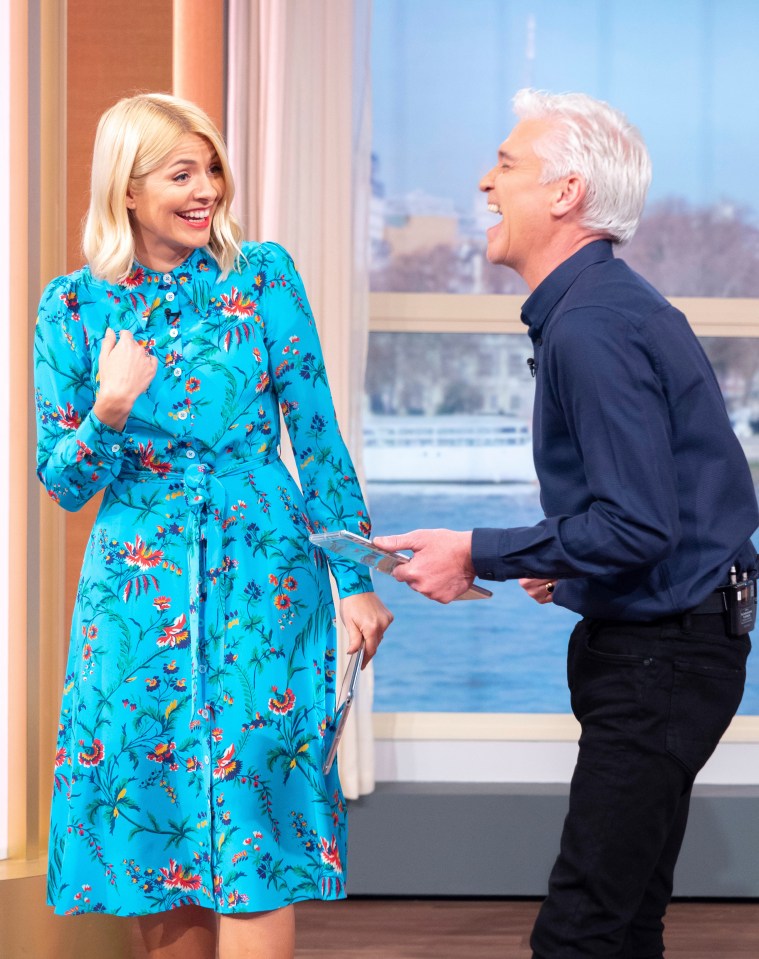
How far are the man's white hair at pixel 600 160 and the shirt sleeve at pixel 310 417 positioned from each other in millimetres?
479

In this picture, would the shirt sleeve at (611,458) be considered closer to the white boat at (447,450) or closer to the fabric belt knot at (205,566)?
the fabric belt knot at (205,566)

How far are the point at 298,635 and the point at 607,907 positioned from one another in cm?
62

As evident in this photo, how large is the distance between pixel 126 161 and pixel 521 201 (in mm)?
630

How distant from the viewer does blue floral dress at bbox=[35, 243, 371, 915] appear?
5.95ft

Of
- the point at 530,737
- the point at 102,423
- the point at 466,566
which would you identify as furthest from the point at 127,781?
the point at 530,737

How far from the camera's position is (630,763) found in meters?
1.51

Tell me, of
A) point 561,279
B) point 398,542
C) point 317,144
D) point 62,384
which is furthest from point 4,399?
point 561,279

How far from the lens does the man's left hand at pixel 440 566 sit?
154 centimetres

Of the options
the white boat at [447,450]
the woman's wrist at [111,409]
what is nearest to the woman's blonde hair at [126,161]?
the woman's wrist at [111,409]

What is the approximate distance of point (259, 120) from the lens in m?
3.05

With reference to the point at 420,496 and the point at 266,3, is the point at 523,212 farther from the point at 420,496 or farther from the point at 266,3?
the point at 420,496

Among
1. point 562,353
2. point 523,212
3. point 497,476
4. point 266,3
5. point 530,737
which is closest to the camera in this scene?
point 562,353

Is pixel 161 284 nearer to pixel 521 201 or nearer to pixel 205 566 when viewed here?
→ pixel 205 566

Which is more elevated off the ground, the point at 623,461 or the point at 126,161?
the point at 126,161
